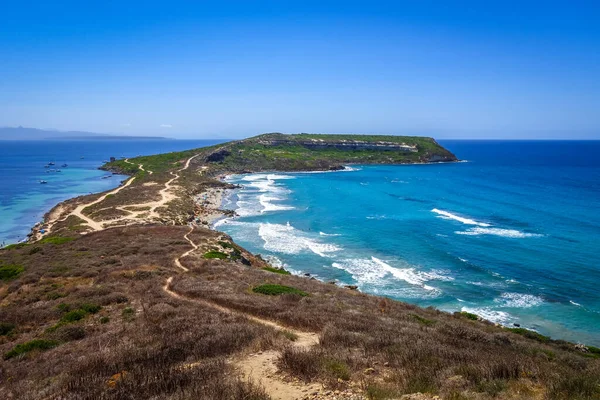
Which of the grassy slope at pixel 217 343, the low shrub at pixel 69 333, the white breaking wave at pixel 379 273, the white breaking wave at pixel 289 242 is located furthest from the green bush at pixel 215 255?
the low shrub at pixel 69 333

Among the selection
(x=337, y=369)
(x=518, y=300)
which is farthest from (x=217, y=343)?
(x=518, y=300)

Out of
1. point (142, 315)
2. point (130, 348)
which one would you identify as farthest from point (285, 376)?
point (142, 315)

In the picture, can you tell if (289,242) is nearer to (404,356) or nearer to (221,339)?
(221,339)

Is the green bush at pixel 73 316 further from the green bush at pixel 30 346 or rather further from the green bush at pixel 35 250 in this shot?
A: the green bush at pixel 35 250

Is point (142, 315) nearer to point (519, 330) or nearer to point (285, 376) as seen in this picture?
point (285, 376)

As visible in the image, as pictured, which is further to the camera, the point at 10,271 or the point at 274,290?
the point at 10,271
